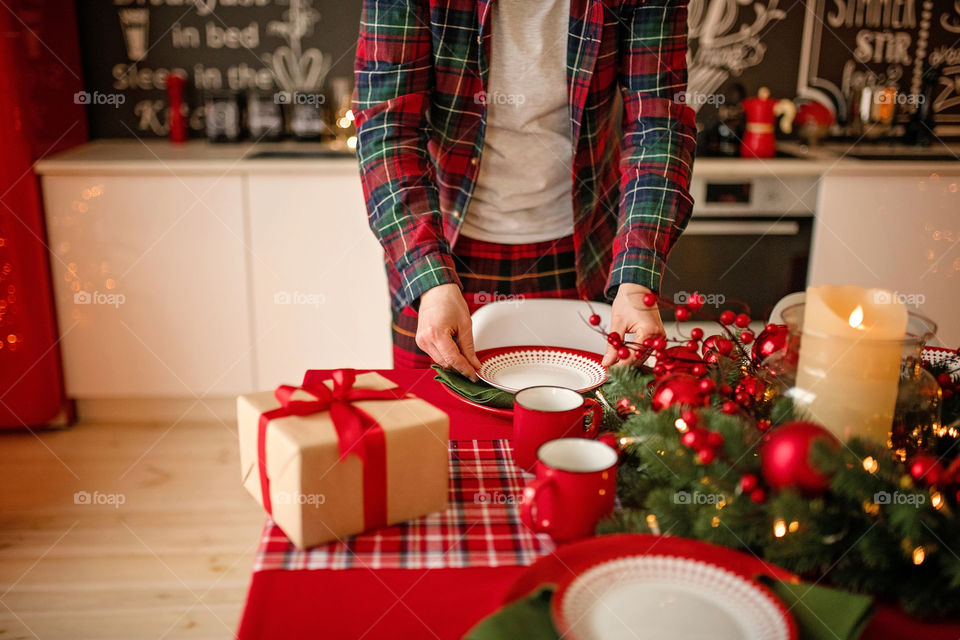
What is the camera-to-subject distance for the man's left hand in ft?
3.30

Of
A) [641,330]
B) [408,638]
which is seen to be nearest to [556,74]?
[641,330]

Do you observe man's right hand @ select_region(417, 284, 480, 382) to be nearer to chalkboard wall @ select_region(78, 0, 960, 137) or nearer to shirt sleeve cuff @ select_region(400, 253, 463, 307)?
shirt sleeve cuff @ select_region(400, 253, 463, 307)

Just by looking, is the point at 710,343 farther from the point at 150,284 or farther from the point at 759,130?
the point at 150,284

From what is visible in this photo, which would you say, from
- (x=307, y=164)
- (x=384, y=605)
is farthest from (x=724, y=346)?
(x=307, y=164)

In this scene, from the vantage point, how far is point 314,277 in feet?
8.07

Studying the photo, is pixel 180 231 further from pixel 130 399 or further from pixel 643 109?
pixel 643 109

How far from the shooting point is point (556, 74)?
133cm

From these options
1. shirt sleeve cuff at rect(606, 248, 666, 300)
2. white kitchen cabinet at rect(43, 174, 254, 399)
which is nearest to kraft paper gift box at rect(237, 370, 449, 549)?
shirt sleeve cuff at rect(606, 248, 666, 300)

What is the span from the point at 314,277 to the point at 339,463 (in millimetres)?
1849

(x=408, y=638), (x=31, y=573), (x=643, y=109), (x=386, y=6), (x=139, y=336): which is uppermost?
(x=386, y=6)

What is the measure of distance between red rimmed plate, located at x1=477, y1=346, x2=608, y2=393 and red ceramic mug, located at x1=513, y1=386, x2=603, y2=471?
144 millimetres

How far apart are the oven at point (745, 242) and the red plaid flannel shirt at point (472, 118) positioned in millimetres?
1116

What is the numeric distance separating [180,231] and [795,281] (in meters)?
1.92

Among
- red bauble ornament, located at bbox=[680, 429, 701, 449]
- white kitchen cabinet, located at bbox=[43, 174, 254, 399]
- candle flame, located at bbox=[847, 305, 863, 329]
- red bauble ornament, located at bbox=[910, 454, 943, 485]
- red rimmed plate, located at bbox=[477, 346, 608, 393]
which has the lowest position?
white kitchen cabinet, located at bbox=[43, 174, 254, 399]
